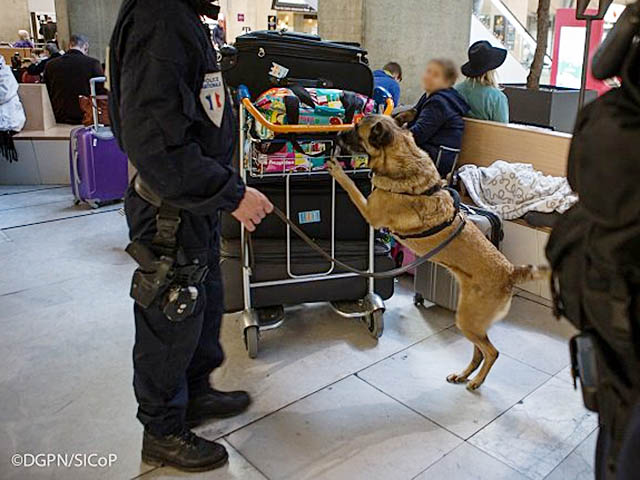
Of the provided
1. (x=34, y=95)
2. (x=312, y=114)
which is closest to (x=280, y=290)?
(x=312, y=114)

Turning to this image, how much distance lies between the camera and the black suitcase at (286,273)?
2.83 meters

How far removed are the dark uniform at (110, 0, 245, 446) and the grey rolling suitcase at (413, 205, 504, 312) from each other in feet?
5.13

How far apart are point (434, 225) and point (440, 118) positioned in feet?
4.29

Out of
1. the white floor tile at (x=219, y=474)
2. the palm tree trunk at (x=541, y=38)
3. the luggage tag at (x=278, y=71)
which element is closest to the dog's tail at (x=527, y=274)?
the white floor tile at (x=219, y=474)

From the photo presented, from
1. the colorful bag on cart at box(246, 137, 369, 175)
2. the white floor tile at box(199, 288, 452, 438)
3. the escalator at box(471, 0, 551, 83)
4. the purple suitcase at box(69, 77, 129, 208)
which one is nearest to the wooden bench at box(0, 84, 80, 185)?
the purple suitcase at box(69, 77, 129, 208)

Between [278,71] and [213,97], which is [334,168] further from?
[213,97]

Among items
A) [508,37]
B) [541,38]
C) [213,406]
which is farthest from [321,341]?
[508,37]

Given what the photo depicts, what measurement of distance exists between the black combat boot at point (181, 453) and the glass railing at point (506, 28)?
7.95 m

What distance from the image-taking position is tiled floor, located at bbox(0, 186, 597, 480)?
81.7 inches

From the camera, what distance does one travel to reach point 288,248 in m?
2.81

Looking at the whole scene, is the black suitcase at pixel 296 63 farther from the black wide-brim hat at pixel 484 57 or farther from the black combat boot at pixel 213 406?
the black combat boot at pixel 213 406

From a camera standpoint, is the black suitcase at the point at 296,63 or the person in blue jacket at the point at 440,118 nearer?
the black suitcase at the point at 296,63

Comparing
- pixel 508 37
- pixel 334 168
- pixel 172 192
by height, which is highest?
pixel 508 37

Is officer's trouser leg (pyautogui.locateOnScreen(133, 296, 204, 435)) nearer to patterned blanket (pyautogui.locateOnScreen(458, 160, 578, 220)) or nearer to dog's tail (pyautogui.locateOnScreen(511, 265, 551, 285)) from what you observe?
dog's tail (pyautogui.locateOnScreen(511, 265, 551, 285))
